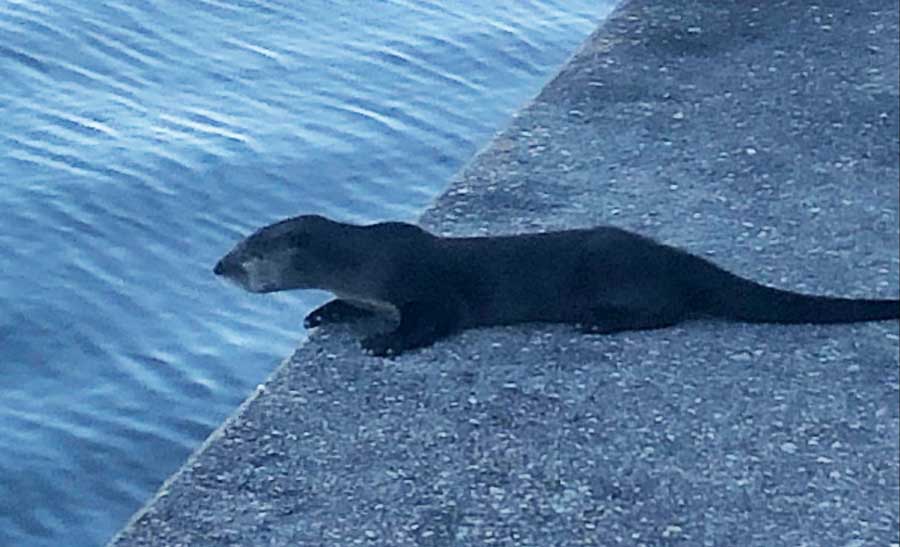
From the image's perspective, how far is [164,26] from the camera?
10031mm

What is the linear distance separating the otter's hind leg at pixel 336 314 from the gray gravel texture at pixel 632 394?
5 cm

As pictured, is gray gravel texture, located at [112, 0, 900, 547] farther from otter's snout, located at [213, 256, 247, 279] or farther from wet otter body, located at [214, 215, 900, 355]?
otter's snout, located at [213, 256, 247, 279]

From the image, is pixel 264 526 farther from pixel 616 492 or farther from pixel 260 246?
pixel 260 246

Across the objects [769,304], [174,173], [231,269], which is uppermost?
Answer: [769,304]

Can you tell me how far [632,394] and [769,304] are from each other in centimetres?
39

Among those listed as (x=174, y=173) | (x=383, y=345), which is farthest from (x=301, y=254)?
(x=174, y=173)

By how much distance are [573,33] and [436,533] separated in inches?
264

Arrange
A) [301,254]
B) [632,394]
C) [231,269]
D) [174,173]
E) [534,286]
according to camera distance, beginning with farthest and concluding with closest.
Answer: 1. [174,173]
2. [231,269]
3. [301,254]
4. [534,286]
5. [632,394]

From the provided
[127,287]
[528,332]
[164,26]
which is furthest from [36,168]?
[528,332]

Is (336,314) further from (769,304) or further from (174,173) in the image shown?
(174,173)

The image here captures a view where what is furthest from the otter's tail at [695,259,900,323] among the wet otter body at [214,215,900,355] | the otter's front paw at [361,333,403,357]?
the otter's front paw at [361,333,403,357]

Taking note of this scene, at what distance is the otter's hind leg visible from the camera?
4309mm

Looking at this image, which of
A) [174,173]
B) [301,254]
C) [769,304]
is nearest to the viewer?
[769,304]

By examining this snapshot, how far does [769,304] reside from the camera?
4.12 m
